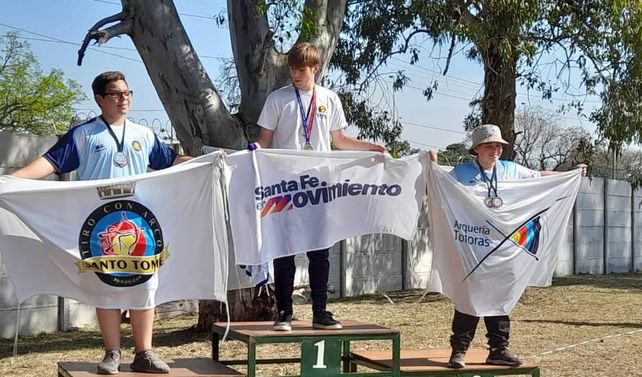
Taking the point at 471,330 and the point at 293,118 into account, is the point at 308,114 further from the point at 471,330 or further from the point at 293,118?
the point at 471,330

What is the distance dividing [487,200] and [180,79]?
4.56m

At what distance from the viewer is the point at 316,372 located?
6.23m

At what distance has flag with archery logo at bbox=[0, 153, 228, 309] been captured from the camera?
576 centimetres

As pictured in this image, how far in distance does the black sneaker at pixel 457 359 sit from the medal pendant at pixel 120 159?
2.72m

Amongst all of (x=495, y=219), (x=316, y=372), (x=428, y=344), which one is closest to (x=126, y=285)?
(x=316, y=372)

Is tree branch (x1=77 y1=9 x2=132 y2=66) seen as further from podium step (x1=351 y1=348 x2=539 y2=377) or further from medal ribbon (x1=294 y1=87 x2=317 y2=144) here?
podium step (x1=351 y1=348 x2=539 y2=377)

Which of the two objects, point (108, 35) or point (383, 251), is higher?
point (108, 35)

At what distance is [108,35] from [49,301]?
328 centimetres

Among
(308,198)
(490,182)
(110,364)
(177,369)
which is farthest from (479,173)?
(110,364)

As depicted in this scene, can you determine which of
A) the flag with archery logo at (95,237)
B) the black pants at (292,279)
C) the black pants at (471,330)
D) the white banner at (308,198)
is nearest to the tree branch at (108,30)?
the white banner at (308,198)

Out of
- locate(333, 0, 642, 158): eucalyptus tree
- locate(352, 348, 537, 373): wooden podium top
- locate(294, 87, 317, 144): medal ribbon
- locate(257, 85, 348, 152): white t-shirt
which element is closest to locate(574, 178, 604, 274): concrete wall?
locate(333, 0, 642, 158): eucalyptus tree

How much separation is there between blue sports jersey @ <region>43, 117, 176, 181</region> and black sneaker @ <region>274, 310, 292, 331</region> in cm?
139

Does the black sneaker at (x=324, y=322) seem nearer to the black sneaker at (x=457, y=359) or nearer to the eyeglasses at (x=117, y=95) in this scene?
the black sneaker at (x=457, y=359)

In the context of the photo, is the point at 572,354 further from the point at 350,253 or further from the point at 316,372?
the point at 350,253
